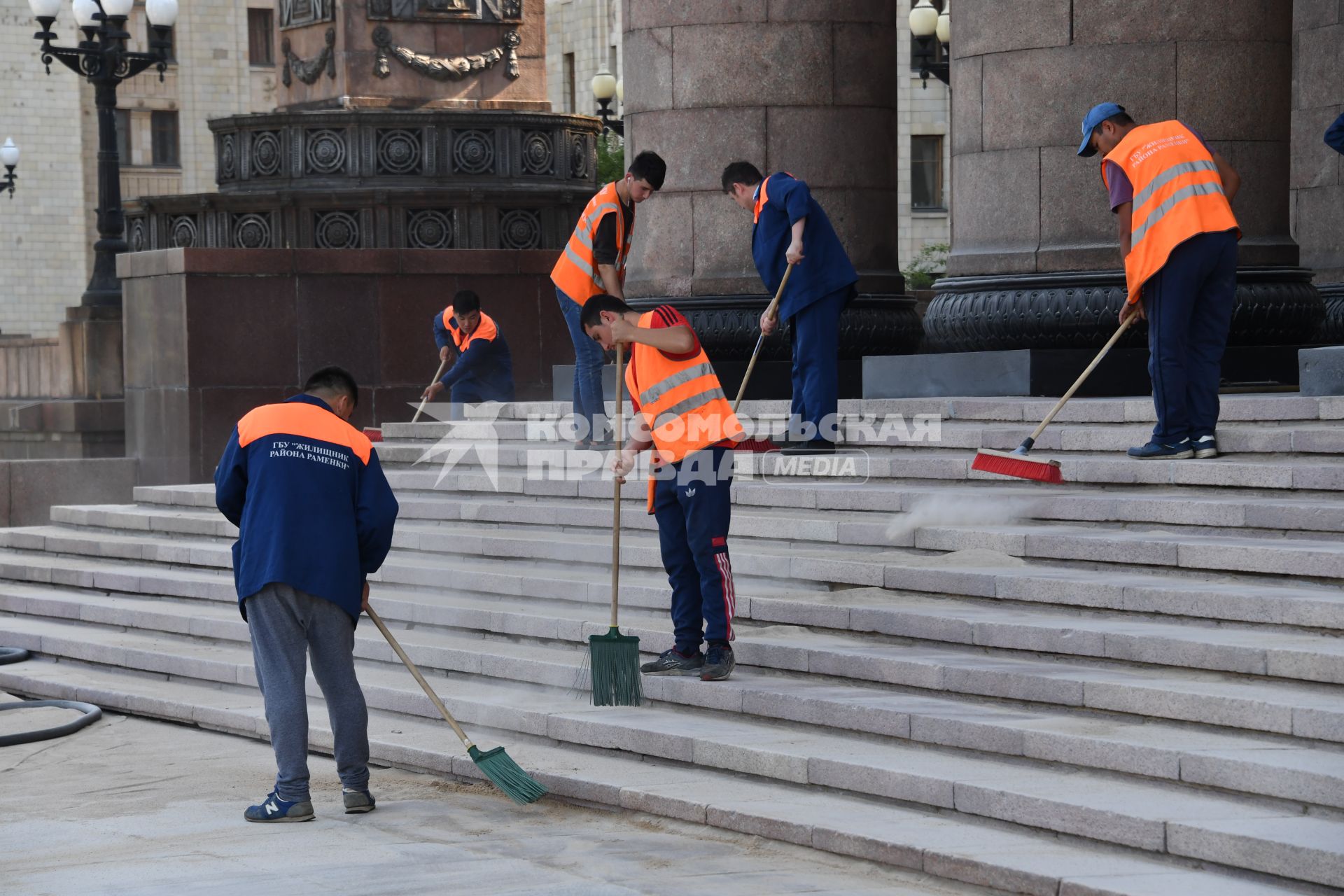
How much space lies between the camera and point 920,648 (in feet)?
27.0

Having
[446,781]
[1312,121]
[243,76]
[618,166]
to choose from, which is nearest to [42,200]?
[243,76]

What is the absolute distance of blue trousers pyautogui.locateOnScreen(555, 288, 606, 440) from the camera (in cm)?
1212

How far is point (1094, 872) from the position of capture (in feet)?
19.6

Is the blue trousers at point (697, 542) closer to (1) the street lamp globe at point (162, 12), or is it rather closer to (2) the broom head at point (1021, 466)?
(2) the broom head at point (1021, 466)

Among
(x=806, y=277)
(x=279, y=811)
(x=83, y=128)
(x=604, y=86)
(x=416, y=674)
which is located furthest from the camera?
(x=83, y=128)

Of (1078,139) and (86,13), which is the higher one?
(86,13)

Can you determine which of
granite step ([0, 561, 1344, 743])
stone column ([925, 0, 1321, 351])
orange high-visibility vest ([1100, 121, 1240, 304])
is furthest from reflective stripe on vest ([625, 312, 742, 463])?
stone column ([925, 0, 1321, 351])

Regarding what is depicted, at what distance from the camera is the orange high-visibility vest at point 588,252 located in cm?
1178

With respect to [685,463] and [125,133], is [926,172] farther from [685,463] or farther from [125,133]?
[685,463]

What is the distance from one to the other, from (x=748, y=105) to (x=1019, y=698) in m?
7.31

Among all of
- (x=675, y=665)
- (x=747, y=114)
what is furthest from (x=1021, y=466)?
(x=747, y=114)

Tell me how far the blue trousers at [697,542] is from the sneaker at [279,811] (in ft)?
5.79

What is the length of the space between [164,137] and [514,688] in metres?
54.1

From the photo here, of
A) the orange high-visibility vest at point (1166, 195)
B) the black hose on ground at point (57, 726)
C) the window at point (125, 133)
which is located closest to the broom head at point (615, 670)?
the black hose on ground at point (57, 726)
